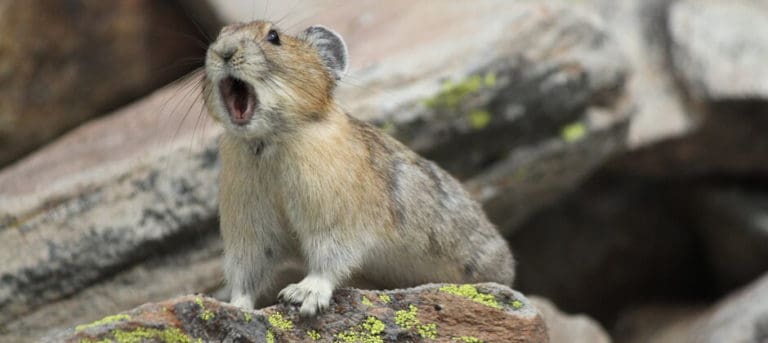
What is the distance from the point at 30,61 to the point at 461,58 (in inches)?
189

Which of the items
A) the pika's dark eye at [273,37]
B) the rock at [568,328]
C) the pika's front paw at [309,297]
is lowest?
the rock at [568,328]

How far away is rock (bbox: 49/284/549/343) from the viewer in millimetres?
5359

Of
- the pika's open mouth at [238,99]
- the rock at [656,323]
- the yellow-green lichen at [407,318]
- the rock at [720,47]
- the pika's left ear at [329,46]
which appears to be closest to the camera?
the yellow-green lichen at [407,318]

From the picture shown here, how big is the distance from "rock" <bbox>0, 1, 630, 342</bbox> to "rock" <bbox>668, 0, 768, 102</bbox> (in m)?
1.52

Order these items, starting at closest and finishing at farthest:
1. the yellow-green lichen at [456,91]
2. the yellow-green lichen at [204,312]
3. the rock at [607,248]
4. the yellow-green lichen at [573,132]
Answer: the yellow-green lichen at [204,312] → the yellow-green lichen at [456,91] → the yellow-green lichen at [573,132] → the rock at [607,248]

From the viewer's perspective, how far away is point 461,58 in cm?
1054

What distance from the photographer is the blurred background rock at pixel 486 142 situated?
964 cm

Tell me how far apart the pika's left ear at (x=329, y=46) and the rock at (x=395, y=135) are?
5.43ft

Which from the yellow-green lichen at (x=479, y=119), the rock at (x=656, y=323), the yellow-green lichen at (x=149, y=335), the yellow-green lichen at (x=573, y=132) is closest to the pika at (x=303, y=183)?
the yellow-green lichen at (x=149, y=335)

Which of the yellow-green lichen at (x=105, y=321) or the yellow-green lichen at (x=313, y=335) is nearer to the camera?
the yellow-green lichen at (x=105, y=321)

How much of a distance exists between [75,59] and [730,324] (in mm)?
7869

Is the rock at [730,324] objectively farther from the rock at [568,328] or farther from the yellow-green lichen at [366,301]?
the yellow-green lichen at [366,301]

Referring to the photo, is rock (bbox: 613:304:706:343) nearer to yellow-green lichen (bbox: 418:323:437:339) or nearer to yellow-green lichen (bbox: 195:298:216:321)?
yellow-green lichen (bbox: 418:323:437:339)

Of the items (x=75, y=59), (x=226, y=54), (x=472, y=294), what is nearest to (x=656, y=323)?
(x=472, y=294)
